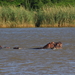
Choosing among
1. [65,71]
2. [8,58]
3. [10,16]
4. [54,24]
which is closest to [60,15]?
[54,24]

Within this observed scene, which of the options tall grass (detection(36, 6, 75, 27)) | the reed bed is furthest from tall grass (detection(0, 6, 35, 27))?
tall grass (detection(36, 6, 75, 27))

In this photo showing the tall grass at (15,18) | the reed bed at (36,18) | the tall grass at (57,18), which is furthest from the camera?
the tall grass at (57,18)

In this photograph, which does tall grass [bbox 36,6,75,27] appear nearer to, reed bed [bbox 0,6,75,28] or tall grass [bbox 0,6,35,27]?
reed bed [bbox 0,6,75,28]

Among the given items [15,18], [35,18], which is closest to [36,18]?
[35,18]

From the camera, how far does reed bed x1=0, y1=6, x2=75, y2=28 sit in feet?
→ 113

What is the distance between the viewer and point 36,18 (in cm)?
3622

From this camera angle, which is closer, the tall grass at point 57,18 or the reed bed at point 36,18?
the reed bed at point 36,18

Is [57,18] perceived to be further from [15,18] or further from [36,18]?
[15,18]

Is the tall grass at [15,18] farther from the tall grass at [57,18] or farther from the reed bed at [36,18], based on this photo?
the tall grass at [57,18]

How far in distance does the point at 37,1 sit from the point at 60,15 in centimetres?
2582

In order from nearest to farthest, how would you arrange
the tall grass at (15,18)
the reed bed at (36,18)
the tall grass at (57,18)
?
the tall grass at (15,18) → the reed bed at (36,18) → the tall grass at (57,18)

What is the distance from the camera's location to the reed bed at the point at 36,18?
113ft

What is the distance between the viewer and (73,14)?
35.2m

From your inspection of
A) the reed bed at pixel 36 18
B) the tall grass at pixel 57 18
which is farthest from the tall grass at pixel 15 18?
the tall grass at pixel 57 18
